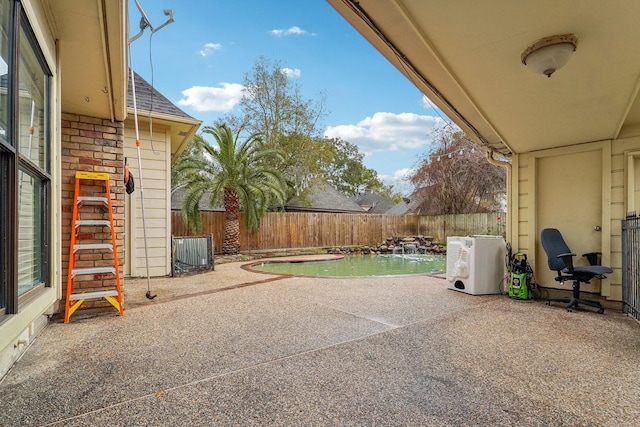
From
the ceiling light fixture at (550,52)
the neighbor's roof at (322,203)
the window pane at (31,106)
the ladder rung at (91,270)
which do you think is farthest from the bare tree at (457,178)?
the window pane at (31,106)

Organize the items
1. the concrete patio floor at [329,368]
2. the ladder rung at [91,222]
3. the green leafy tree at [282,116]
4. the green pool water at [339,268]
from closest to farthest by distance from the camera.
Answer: the concrete patio floor at [329,368] → the ladder rung at [91,222] → the green pool water at [339,268] → the green leafy tree at [282,116]

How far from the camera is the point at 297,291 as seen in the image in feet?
17.3

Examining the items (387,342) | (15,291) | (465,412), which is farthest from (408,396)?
(15,291)

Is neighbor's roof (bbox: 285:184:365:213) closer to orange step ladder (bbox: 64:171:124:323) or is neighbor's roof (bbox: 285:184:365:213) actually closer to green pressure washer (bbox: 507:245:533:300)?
green pressure washer (bbox: 507:245:533:300)

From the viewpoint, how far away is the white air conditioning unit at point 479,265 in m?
5.14

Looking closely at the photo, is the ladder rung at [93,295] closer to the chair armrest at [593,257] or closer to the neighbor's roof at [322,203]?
the chair armrest at [593,257]

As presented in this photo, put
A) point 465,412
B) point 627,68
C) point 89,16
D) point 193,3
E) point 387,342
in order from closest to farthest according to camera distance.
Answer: point 465,412, point 89,16, point 627,68, point 387,342, point 193,3

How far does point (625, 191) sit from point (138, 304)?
6.55 m

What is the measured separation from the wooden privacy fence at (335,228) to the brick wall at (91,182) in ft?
22.1

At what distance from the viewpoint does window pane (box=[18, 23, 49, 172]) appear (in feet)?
6.31

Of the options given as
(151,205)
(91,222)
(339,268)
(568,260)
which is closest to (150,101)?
(151,205)

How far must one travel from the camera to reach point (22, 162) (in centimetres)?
186

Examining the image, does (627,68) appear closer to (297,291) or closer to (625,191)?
(625,191)

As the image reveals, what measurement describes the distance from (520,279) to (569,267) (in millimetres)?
684
